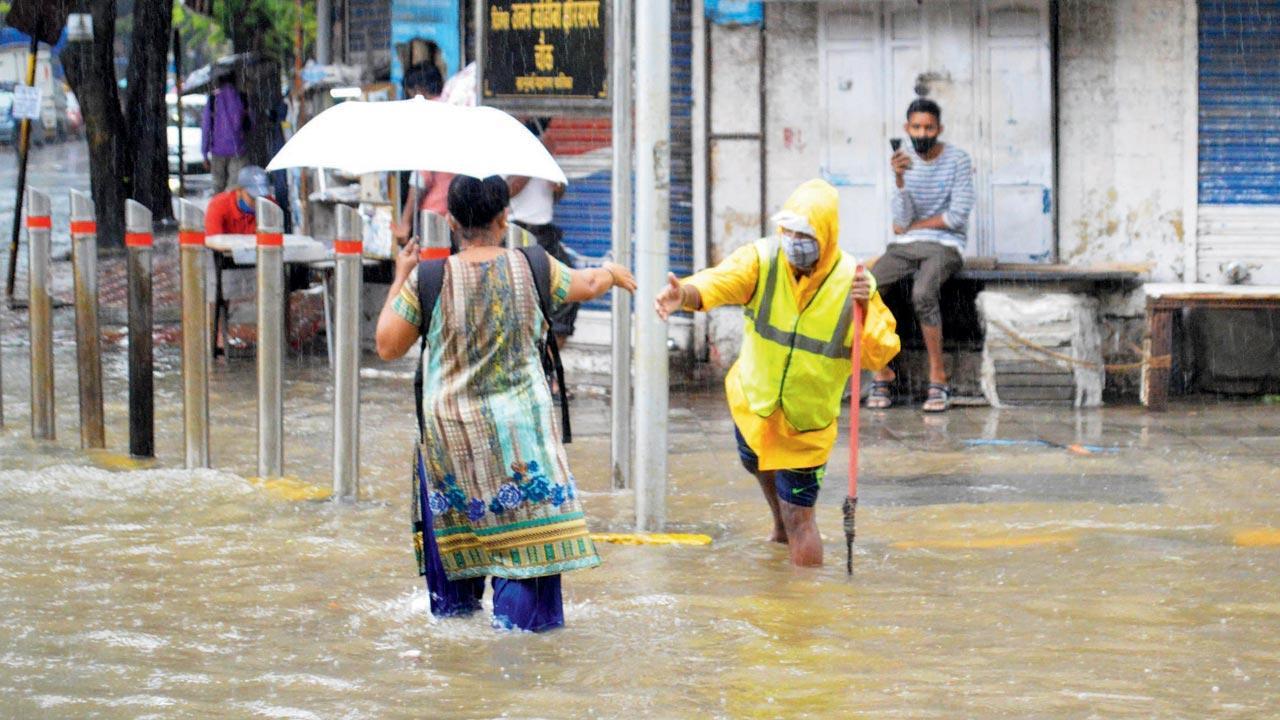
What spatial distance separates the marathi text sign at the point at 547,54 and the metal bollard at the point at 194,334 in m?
1.59

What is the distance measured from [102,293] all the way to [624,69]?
11128 mm

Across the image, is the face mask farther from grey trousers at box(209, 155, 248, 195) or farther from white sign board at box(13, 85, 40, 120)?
grey trousers at box(209, 155, 248, 195)

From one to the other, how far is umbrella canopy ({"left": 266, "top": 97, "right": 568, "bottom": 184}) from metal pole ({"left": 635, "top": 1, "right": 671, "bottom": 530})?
1508 millimetres

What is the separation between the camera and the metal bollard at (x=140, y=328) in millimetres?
9047

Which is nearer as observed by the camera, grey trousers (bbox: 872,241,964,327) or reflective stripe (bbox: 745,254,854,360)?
reflective stripe (bbox: 745,254,854,360)

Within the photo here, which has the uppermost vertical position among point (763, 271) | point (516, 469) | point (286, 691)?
point (763, 271)

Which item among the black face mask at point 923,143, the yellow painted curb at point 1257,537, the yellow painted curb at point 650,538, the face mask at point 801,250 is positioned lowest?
the yellow painted curb at point 1257,537

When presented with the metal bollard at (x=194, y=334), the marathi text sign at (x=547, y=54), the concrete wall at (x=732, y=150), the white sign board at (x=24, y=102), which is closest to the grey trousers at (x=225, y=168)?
the white sign board at (x=24, y=102)

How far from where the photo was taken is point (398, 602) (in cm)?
668

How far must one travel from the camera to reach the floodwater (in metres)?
5.54

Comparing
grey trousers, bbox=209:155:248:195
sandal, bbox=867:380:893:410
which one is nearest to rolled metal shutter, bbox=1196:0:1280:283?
sandal, bbox=867:380:893:410

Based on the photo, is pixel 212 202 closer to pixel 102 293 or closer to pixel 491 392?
pixel 102 293

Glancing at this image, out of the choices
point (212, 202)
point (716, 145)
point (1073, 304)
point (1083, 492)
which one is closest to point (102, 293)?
point (212, 202)

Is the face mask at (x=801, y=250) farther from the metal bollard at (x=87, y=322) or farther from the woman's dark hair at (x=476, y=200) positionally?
the metal bollard at (x=87, y=322)
